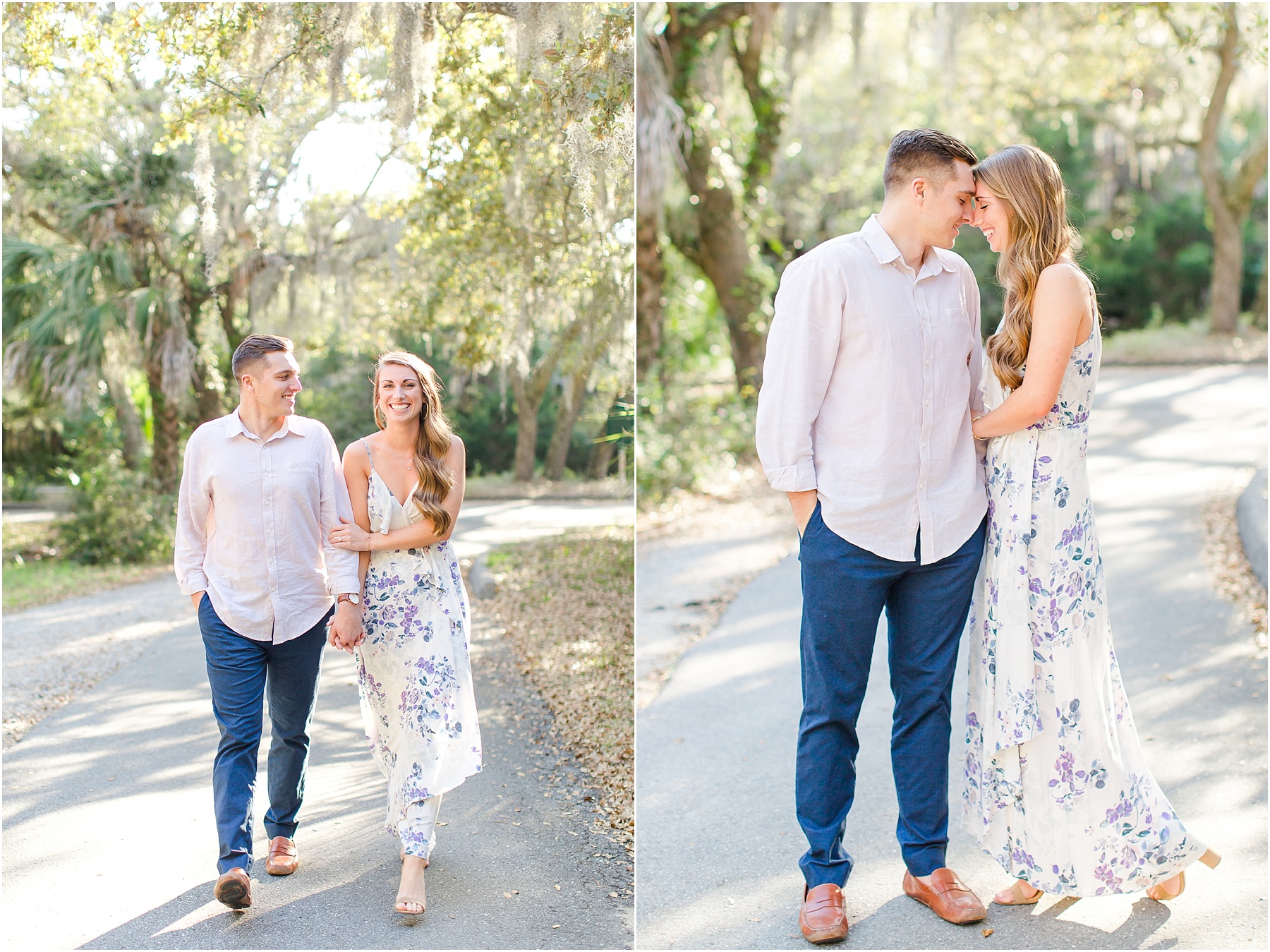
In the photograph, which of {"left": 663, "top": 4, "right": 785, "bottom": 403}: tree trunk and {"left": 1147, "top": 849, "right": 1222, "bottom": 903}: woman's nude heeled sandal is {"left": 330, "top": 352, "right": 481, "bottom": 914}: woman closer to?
{"left": 1147, "top": 849, "right": 1222, "bottom": 903}: woman's nude heeled sandal

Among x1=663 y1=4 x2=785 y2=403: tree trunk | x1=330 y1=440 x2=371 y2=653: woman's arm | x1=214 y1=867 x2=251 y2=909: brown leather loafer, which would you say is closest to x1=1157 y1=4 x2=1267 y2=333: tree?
x1=663 y1=4 x2=785 y2=403: tree trunk

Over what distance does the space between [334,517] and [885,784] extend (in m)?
2.11

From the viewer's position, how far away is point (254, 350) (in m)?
2.63

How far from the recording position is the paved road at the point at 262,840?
8.29 feet

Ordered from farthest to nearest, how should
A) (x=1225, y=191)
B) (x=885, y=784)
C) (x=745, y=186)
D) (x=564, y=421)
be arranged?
(x=1225, y=191), (x=745, y=186), (x=885, y=784), (x=564, y=421)

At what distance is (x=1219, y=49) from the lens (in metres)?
11.8

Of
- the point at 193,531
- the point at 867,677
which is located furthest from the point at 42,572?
the point at 867,677

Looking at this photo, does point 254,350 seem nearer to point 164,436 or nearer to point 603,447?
point 164,436

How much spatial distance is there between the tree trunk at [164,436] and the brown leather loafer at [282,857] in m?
0.97

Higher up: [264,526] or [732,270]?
[732,270]

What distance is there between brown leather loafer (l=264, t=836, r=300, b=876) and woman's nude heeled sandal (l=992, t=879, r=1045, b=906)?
1866 mm

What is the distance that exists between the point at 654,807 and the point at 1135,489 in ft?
19.4

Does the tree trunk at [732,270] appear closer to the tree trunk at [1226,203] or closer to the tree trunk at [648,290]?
the tree trunk at [648,290]

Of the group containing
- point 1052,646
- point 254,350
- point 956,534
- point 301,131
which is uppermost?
point 301,131
